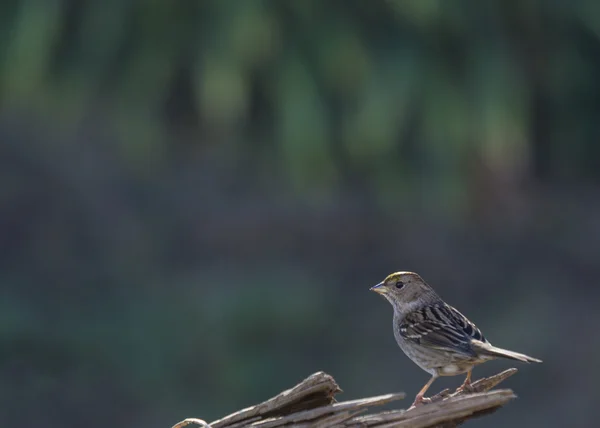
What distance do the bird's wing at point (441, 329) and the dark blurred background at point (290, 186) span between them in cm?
678

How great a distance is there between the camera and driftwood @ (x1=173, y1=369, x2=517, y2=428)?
328cm

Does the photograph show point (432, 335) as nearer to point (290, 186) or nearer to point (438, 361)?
point (438, 361)

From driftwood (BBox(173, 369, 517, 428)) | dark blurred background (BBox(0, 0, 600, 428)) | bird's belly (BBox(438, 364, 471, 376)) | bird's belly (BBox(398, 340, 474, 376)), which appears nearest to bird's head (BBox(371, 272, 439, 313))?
bird's belly (BBox(398, 340, 474, 376))

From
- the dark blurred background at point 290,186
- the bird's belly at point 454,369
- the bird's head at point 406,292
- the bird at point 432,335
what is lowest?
the bird's belly at point 454,369

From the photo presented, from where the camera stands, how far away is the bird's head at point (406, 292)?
4.56 meters

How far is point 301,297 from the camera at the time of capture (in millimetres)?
12633

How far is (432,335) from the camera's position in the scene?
416 centimetres

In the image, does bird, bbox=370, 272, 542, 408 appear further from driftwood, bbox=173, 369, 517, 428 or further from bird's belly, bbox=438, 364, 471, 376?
driftwood, bbox=173, 369, 517, 428

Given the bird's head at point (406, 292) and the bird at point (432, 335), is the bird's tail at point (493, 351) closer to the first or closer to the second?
the bird at point (432, 335)

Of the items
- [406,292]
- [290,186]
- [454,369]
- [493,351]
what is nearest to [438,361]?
[454,369]

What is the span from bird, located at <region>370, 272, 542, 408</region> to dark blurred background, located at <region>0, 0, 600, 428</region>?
668 centimetres

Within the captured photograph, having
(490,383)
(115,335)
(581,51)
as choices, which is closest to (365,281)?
(115,335)

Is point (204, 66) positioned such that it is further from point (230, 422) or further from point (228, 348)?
point (230, 422)

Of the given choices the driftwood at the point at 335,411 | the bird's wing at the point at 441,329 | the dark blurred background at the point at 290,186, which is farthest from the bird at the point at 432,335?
the dark blurred background at the point at 290,186
